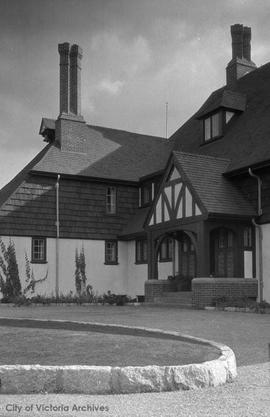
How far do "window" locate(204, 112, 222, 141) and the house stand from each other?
2.0 inches

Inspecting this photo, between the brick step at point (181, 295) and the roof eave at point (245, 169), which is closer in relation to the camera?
the roof eave at point (245, 169)

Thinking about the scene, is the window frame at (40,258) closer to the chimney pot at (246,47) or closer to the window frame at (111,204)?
the window frame at (111,204)

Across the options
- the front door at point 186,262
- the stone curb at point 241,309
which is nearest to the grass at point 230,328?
the stone curb at point 241,309

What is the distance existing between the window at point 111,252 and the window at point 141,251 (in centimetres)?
120

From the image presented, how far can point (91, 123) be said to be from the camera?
33.5 m

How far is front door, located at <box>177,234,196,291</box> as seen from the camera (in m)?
24.4

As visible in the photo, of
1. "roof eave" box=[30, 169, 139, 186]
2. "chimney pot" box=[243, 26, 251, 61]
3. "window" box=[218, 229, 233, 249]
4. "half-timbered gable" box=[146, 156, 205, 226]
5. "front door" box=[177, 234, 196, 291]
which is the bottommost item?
"front door" box=[177, 234, 196, 291]

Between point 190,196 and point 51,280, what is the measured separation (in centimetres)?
888

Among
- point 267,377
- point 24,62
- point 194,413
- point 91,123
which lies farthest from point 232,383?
point 91,123

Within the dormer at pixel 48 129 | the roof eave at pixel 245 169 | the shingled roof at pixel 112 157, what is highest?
the dormer at pixel 48 129

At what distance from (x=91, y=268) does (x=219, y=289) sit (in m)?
9.42

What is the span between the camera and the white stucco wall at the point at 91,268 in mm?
27688

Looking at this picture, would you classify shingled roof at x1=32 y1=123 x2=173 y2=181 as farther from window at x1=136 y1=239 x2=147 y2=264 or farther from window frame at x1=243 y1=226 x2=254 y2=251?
window frame at x1=243 y1=226 x2=254 y2=251

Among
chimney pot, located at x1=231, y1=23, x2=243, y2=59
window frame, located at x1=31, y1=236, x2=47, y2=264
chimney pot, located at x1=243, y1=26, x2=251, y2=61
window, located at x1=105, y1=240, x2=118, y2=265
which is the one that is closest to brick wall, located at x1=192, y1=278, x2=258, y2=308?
window, located at x1=105, y1=240, x2=118, y2=265
